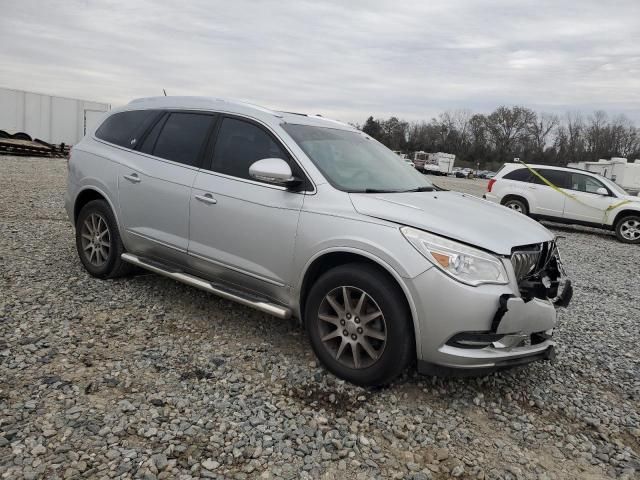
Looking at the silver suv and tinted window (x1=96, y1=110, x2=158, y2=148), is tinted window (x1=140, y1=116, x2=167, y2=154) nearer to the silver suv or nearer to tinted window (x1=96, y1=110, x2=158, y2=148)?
the silver suv

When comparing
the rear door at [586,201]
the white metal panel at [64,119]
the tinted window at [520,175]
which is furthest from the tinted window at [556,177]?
the white metal panel at [64,119]

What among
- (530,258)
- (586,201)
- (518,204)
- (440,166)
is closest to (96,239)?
(530,258)

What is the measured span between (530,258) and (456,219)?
568mm

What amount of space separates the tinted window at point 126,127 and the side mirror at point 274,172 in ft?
6.03

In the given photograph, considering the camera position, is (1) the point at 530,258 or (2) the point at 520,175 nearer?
(1) the point at 530,258

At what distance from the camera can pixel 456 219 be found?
328 cm

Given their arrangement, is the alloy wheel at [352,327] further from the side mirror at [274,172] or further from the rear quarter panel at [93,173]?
the rear quarter panel at [93,173]

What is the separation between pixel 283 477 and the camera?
8.18 ft

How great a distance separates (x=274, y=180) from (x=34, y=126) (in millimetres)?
30937

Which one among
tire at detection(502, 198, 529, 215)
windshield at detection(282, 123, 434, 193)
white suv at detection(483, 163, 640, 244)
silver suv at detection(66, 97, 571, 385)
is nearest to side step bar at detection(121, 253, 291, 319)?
silver suv at detection(66, 97, 571, 385)

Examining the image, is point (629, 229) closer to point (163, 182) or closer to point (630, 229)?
point (630, 229)

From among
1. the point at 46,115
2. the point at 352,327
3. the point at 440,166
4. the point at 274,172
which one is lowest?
the point at 440,166

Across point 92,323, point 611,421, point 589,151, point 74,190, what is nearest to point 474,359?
point 611,421

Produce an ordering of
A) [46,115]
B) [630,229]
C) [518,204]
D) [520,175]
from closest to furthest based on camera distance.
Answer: [630,229] < [518,204] < [520,175] < [46,115]
